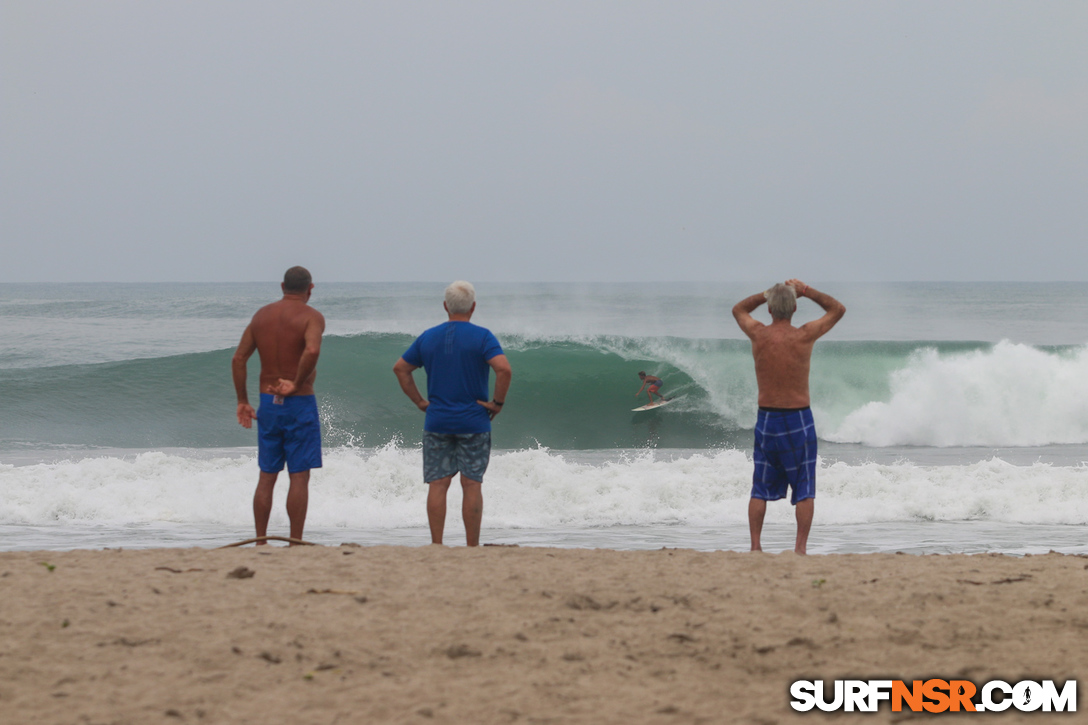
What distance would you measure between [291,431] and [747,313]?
9.04 ft

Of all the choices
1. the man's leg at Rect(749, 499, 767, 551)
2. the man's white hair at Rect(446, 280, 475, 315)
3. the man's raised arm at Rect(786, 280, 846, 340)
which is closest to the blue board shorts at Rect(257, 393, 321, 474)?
the man's white hair at Rect(446, 280, 475, 315)

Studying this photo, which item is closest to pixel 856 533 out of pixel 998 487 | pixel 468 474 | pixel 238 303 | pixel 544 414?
pixel 998 487

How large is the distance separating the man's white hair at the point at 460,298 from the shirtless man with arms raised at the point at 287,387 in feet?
2.41

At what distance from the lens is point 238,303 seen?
178 ft

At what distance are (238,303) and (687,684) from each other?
2168 inches

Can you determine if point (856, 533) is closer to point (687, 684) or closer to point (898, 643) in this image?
point (898, 643)

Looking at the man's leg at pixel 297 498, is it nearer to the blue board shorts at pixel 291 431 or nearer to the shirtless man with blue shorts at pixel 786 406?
the blue board shorts at pixel 291 431

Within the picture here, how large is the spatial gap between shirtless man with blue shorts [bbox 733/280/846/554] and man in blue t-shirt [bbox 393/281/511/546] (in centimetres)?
146

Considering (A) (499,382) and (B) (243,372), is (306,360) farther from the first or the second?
(A) (499,382)

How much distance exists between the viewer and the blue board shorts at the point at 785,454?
488 centimetres

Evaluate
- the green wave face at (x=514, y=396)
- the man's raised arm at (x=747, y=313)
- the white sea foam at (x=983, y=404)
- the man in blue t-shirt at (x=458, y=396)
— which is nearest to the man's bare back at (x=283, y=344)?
the man in blue t-shirt at (x=458, y=396)

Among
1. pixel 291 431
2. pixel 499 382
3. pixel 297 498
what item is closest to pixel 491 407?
pixel 499 382

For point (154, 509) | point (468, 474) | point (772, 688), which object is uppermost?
point (468, 474)

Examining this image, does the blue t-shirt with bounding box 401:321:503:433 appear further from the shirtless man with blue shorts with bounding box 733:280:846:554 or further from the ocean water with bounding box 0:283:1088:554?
the ocean water with bounding box 0:283:1088:554
